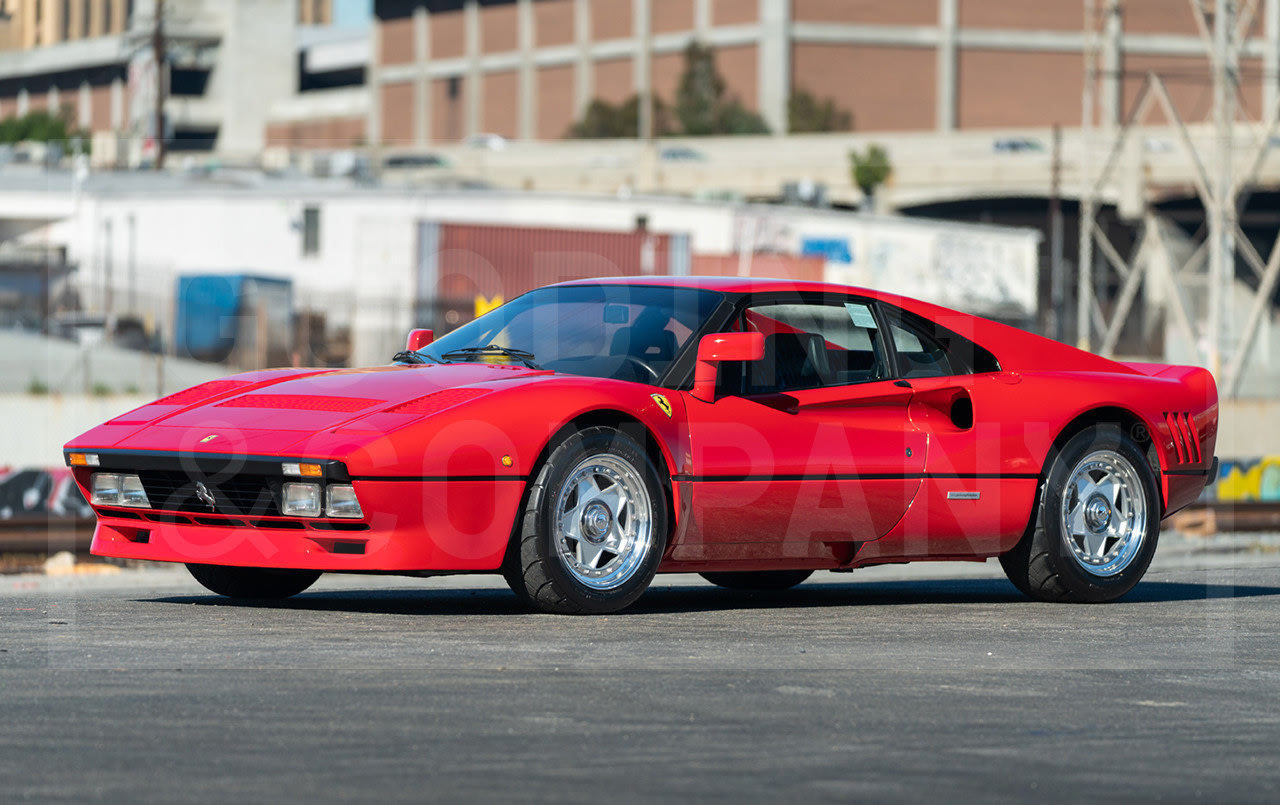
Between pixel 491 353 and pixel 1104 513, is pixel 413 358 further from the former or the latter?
pixel 1104 513

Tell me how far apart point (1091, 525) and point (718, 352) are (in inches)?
87.0

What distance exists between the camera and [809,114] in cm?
9031

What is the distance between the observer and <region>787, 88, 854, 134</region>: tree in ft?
294

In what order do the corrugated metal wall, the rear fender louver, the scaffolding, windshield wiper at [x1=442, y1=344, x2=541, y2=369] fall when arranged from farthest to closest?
1. the corrugated metal wall
2. the scaffolding
3. the rear fender louver
4. windshield wiper at [x1=442, y1=344, x2=541, y2=369]

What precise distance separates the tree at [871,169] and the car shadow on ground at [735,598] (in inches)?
2604

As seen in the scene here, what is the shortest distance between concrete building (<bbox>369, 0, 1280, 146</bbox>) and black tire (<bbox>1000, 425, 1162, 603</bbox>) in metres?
79.4

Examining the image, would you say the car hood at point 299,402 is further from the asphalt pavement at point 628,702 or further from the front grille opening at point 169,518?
the asphalt pavement at point 628,702

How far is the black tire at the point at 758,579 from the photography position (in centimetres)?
901

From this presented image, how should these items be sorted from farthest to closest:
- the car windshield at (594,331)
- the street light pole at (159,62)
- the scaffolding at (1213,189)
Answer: the street light pole at (159,62), the scaffolding at (1213,189), the car windshield at (594,331)

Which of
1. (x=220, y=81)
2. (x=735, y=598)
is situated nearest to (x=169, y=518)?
(x=735, y=598)

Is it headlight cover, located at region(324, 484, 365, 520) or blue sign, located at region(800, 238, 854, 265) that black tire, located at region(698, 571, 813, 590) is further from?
blue sign, located at region(800, 238, 854, 265)

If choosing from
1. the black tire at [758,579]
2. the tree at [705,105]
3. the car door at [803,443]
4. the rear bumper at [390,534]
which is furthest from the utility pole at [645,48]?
the rear bumper at [390,534]

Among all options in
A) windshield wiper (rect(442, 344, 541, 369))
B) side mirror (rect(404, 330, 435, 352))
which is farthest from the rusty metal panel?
windshield wiper (rect(442, 344, 541, 369))

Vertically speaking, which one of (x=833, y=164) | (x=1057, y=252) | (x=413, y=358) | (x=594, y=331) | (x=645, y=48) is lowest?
(x=413, y=358)
